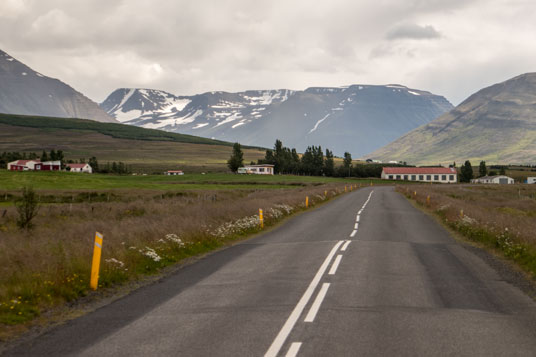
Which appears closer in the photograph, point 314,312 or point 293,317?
point 293,317

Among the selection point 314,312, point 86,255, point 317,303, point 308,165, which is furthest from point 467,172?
point 314,312

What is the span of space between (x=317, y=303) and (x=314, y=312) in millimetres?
628

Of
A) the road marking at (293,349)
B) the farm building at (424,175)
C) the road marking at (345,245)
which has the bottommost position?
the road marking at (345,245)

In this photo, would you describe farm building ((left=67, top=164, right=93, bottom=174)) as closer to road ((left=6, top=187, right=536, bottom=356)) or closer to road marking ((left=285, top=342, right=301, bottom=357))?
road ((left=6, top=187, right=536, bottom=356))

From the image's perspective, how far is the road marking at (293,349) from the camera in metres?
6.64

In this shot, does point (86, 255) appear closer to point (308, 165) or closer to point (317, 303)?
point (317, 303)

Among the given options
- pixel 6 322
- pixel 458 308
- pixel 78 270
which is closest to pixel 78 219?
pixel 78 270

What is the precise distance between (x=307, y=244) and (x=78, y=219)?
2056cm

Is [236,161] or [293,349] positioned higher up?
[236,161]

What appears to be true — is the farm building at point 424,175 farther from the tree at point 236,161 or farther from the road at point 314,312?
the road at point 314,312

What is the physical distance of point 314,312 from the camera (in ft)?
28.6

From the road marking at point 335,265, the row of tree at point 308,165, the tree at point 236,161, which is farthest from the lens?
the row of tree at point 308,165

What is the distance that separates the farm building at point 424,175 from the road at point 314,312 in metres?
175

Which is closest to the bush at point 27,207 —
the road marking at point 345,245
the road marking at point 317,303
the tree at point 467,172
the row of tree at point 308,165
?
the road marking at point 345,245
